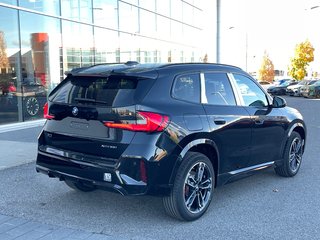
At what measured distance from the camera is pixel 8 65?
11859 mm

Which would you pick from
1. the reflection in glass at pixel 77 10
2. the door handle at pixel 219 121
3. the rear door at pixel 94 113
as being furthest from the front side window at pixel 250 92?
the reflection in glass at pixel 77 10

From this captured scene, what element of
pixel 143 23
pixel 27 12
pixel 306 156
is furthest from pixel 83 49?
pixel 306 156

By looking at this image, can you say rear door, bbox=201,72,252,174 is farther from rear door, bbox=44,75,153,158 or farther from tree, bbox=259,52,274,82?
tree, bbox=259,52,274,82

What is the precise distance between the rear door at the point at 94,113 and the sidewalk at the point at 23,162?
85 centimetres

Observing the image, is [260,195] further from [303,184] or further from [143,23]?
[143,23]

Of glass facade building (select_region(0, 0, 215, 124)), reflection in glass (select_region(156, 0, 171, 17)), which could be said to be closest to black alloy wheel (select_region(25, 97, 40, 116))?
glass facade building (select_region(0, 0, 215, 124))

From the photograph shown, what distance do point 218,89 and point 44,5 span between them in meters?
10.4

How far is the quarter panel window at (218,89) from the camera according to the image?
14.6 feet

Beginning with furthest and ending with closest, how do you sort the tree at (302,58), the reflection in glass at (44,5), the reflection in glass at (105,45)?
the tree at (302,58)
the reflection in glass at (105,45)
the reflection in glass at (44,5)

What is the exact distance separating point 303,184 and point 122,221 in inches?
115

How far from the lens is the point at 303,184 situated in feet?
17.8

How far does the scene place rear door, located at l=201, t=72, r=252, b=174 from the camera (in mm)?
4316

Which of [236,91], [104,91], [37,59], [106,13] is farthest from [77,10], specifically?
[104,91]

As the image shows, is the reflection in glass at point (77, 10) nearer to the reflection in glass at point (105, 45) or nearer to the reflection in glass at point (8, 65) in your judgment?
the reflection in glass at point (105, 45)
